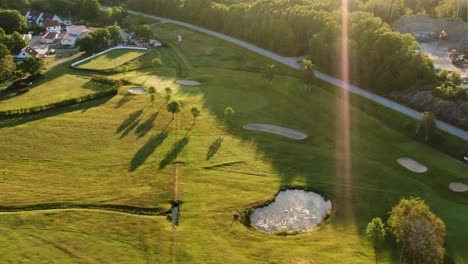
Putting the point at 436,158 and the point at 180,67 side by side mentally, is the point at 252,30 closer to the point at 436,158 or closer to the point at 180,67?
the point at 180,67

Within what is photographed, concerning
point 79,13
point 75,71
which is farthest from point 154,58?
point 79,13

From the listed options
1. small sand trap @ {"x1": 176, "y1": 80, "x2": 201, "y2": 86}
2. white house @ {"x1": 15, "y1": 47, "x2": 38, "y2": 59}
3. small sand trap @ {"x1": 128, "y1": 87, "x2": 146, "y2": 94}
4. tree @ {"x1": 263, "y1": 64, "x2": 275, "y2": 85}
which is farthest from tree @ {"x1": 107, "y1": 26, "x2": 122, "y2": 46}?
tree @ {"x1": 263, "y1": 64, "x2": 275, "y2": 85}

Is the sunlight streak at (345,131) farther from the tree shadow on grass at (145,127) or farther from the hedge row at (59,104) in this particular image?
the hedge row at (59,104)

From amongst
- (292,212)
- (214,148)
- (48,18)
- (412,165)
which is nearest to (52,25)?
(48,18)

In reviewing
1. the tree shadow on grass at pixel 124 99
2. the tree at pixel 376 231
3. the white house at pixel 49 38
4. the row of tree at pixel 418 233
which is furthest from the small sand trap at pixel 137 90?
the row of tree at pixel 418 233

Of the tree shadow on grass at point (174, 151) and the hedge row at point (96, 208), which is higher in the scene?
the tree shadow on grass at point (174, 151)

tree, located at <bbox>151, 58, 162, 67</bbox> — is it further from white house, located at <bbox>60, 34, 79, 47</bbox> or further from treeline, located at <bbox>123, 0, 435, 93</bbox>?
white house, located at <bbox>60, 34, 79, 47</bbox>
